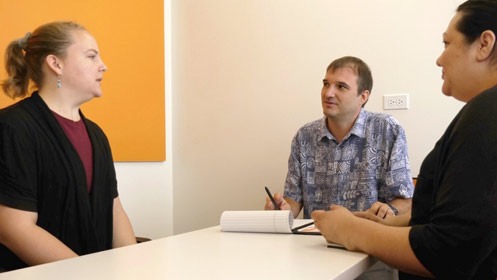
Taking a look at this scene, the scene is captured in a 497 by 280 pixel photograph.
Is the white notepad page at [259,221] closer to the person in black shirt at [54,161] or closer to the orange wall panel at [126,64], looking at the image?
the person in black shirt at [54,161]

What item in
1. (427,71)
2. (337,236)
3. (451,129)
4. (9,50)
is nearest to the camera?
(451,129)

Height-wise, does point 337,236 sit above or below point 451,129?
below

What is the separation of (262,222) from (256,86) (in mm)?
1966

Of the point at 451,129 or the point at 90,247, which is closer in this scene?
the point at 451,129

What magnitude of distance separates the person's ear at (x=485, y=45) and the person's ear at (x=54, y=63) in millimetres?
1437

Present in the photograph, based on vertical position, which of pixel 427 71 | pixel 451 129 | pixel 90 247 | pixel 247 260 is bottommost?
pixel 90 247

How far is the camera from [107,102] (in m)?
3.07

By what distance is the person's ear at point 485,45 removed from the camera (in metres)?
1.11

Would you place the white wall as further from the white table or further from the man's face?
the white table

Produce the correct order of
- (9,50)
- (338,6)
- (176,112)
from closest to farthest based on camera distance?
(9,50), (338,6), (176,112)

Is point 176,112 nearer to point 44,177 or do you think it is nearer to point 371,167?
point 371,167

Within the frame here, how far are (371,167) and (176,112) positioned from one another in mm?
1869

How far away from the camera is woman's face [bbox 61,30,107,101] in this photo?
1.83 meters

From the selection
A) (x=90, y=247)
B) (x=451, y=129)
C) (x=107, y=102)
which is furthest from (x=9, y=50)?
(x=451, y=129)
